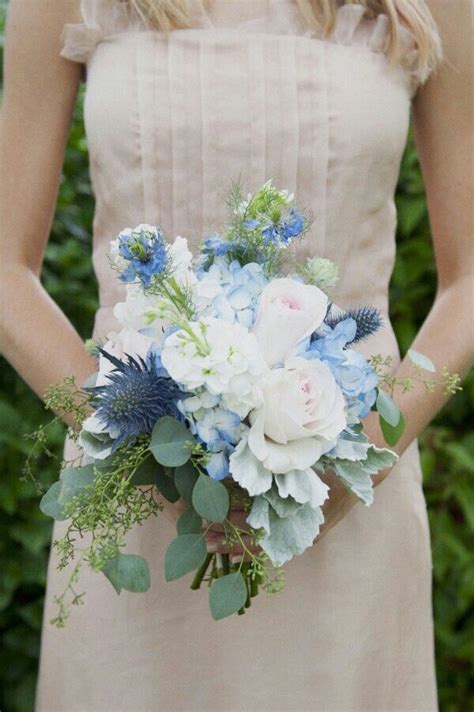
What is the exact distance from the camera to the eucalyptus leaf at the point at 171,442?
125 cm

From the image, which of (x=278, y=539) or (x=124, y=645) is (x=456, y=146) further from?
(x=124, y=645)

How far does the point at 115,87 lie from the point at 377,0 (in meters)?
0.47

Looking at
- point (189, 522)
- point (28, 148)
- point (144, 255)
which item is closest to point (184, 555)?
point (189, 522)

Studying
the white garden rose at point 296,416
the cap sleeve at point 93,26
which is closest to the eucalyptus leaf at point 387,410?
the white garden rose at point 296,416

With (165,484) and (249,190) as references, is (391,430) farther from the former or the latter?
(249,190)

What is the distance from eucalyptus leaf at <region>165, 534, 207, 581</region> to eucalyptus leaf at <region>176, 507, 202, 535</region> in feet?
0.05

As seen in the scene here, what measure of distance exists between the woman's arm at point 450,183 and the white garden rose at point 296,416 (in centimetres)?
45

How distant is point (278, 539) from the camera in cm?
130

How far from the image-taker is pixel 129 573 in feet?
4.28

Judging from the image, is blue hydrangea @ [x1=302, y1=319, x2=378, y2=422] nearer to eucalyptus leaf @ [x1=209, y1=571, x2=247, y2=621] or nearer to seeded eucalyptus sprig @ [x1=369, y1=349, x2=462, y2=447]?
seeded eucalyptus sprig @ [x1=369, y1=349, x2=462, y2=447]

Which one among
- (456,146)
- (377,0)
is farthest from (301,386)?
(377,0)

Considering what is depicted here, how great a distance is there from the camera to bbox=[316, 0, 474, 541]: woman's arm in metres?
1.75

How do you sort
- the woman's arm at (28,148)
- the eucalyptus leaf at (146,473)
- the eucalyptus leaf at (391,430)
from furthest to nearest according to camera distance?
the woman's arm at (28,148) < the eucalyptus leaf at (391,430) < the eucalyptus leaf at (146,473)

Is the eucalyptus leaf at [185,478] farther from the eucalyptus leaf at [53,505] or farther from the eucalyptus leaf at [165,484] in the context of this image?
the eucalyptus leaf at [53,505]
